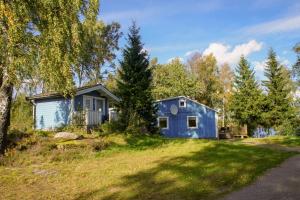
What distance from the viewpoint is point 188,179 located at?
7.95m

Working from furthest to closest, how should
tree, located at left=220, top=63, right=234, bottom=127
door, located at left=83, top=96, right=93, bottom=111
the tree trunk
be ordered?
tree, located at left=220, top=63, right=234, bottom=127 < door, located at left=83, top=96, right=93, bottom=111 < the tree trunk

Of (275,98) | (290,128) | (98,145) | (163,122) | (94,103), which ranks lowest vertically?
(98,145)

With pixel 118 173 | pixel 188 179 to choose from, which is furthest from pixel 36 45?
pixel 188 179

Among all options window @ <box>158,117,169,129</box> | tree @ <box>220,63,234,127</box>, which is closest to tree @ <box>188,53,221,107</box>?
tree @ <box>220,63,234,127</box>

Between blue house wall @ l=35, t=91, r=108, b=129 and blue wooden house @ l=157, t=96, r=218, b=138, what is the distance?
8570mm

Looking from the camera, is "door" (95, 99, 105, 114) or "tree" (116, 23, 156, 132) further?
"door" (95, 99, 105, 114)

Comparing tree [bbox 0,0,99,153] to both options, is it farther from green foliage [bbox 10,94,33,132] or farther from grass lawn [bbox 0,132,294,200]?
green foliage [bbox 10,94,33,132]

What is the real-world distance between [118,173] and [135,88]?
41.1 ft

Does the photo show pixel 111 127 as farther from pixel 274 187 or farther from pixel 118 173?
pixel 274 187

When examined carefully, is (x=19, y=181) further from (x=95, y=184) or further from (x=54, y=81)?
(x=54, y=81)

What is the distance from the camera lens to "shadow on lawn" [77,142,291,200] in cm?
669

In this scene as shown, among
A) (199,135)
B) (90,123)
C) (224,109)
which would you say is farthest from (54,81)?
(224,109)

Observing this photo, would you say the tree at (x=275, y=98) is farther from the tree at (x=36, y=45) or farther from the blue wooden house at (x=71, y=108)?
the tree at (x=36, y=45)

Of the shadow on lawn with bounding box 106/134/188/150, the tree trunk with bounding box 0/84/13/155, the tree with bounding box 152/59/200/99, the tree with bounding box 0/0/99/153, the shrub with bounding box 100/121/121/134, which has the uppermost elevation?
the tree with bounding box 152/59/200/99
